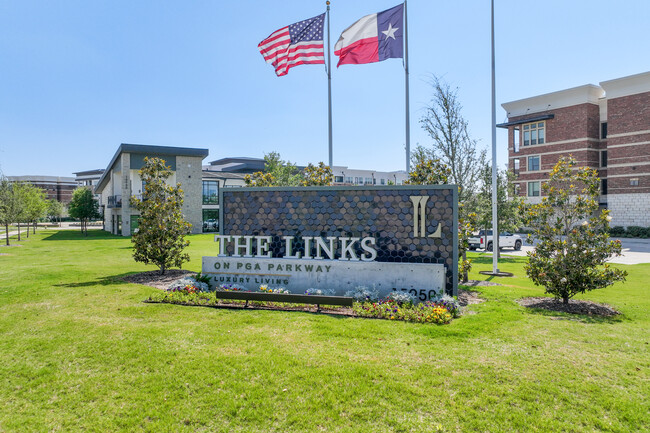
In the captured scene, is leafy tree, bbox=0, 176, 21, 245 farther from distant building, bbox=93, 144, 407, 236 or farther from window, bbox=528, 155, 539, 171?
window, bbox=528, 155, 539, 171

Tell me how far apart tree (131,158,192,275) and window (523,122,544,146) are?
4894 centimetres

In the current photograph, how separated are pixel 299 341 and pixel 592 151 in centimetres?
5179

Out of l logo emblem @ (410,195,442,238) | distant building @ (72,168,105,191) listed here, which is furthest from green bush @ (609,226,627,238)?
distant building @ (72,168,105,191)

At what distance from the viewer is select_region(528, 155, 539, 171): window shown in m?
51.2

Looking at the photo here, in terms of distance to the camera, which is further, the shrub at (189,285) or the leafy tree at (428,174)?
the leafy tree at (428,174)

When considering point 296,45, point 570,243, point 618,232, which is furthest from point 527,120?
point 570,243

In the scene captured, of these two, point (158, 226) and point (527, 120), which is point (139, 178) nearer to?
point (158, 226)

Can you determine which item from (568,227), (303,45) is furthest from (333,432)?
(303,45)

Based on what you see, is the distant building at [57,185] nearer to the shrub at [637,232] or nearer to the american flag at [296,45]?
the american flag at [296,45]

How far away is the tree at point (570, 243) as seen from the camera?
978 centimetres

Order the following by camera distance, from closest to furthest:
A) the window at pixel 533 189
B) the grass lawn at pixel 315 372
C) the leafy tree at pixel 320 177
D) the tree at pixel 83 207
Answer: the grass lawn at pixel 315 372 < the leafy tree at pixel 320 177 < the window at pixel 533 189 < the tree at pixel 83 207

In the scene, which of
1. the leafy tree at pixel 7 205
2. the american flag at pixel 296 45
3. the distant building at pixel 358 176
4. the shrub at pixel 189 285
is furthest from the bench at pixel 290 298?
the distant building at pixel 358 176

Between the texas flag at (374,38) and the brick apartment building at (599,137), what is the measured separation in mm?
40783

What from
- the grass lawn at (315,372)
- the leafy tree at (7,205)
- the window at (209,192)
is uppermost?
the window at (209,192)
